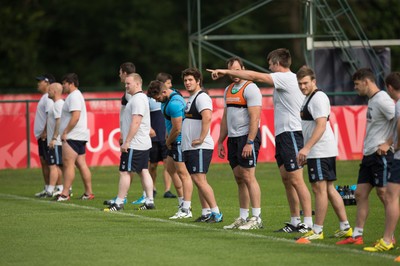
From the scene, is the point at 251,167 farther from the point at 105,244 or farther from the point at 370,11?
the point at 370,11

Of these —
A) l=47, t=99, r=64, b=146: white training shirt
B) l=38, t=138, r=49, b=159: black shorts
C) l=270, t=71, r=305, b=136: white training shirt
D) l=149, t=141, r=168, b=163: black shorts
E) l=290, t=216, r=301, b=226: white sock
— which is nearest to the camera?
l=270, t=71, r=305, b=136: white training shirt

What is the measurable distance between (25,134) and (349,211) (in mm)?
13189

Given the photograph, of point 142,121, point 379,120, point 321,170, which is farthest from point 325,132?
point 142,121

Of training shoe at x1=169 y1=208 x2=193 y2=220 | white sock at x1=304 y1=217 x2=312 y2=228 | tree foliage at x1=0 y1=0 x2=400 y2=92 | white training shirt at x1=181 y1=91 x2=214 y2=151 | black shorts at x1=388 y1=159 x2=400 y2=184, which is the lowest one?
training shoe at x1=169 y1=208 x2=193 y2=220

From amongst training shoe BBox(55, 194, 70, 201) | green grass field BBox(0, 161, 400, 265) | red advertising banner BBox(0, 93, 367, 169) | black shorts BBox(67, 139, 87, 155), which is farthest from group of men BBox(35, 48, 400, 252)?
red advertising banner BBox(0, 93, 367, 169)

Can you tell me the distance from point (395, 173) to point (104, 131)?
17299mm

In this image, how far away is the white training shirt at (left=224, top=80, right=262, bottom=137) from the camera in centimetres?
1505

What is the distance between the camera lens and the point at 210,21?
67.6 m

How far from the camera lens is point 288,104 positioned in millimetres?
14453

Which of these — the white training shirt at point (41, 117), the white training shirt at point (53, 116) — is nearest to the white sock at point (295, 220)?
the white training shirt at point (53, 116)

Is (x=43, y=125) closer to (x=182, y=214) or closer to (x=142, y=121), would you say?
(x=142, y=121)

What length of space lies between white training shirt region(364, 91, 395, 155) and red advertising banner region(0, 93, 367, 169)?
1589 cm

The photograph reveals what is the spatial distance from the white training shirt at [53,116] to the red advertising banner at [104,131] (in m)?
7.55

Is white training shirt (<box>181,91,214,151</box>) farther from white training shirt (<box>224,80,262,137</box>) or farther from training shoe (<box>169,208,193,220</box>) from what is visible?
training shoe (<box>169,208,193,220</box>)
